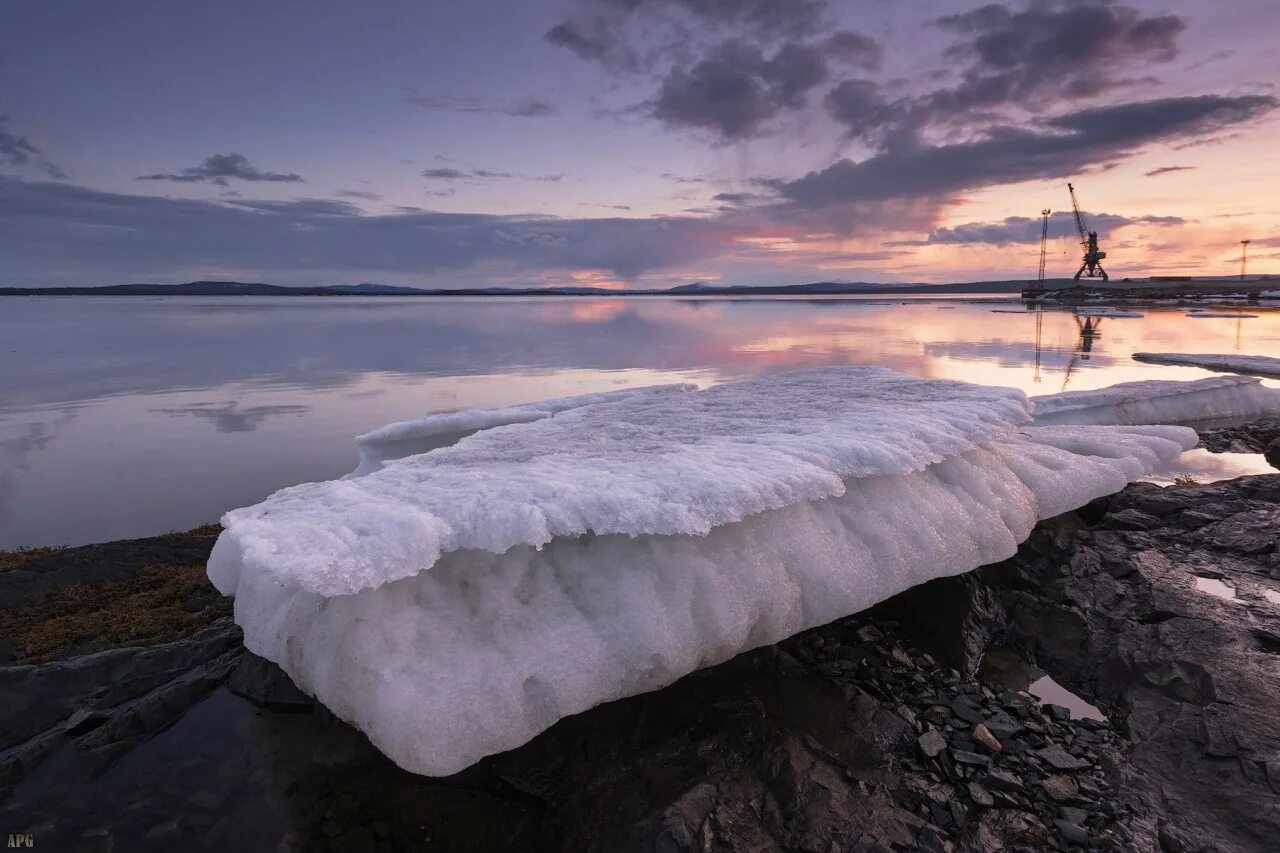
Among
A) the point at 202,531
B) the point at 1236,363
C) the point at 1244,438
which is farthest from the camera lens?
the point at 1236,363

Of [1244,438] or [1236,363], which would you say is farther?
[1236,363]

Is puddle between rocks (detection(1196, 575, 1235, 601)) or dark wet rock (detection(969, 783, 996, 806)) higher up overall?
puddle between rocks (detection(1196, 575, 1235, 601))

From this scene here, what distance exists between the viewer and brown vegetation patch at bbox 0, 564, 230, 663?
496 cm

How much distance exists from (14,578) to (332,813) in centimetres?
498

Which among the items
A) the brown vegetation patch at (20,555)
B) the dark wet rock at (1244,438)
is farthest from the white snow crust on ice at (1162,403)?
the brown vegetation patch at (20,555)

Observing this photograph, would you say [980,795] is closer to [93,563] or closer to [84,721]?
[84,721]

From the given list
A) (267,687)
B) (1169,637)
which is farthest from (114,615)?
(1169,637)

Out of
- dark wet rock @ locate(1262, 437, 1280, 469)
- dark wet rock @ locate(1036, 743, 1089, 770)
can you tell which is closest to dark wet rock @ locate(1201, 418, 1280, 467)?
dark wet rock @ locate(1262, 437, 1280, 469)

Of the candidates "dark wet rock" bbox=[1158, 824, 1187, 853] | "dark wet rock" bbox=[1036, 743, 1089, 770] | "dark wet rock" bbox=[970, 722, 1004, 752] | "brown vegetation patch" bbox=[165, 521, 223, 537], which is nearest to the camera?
"dark wet rock" bbox=[1158, 824, 1187, 853]

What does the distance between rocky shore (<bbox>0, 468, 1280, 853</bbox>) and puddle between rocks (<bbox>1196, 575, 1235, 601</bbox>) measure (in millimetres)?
45

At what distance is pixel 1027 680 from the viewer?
4.32m

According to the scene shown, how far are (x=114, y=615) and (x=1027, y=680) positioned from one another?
720 cm

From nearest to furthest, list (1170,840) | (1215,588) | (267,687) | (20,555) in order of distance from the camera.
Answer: (1170,840)
(267,687)
(1215,588)
(20,555)

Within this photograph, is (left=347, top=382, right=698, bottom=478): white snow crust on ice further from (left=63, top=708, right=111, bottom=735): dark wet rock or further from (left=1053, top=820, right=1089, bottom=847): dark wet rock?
(left=1053, top=820, right=1089, bottom=847): dark wet rock
